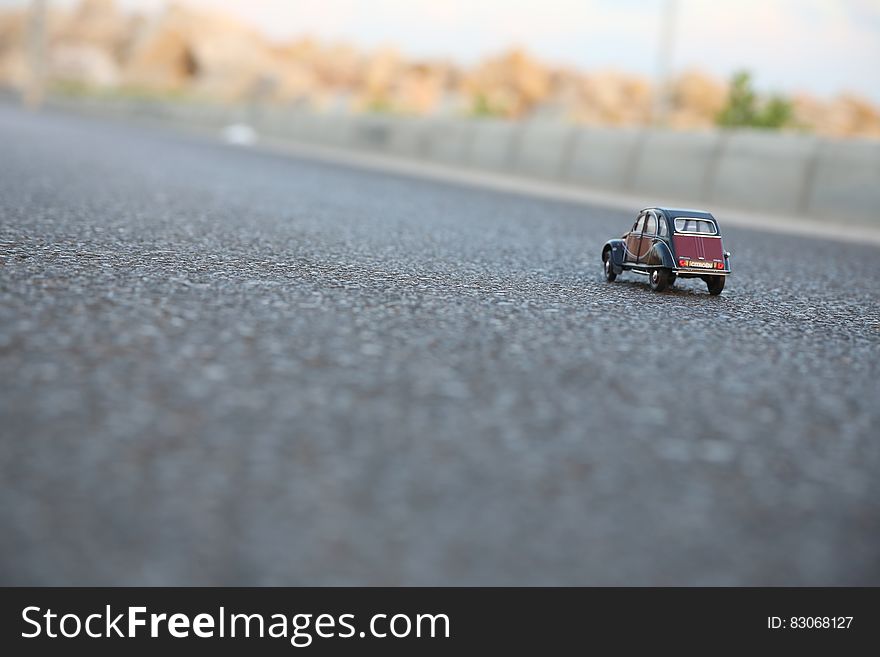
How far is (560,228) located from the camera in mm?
14094

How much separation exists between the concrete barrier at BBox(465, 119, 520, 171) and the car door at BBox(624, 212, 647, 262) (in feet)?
62.6

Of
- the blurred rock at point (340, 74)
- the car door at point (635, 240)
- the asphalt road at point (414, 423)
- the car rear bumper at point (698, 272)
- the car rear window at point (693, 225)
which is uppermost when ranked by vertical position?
the blurred rock at point (340, 74)

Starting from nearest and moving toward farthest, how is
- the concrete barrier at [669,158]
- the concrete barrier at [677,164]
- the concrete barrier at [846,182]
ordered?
the concrete barrier at [846,182]
the concrete barrier at [669,158]
the concrete barrier at [677,164]

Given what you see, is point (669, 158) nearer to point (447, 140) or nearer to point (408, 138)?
point (447, 140)

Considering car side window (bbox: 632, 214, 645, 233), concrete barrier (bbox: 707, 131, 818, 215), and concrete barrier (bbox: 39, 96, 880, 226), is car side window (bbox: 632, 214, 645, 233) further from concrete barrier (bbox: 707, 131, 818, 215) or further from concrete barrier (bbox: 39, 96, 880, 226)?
concrete barrier (bbox: 707, 131, 818, 215)

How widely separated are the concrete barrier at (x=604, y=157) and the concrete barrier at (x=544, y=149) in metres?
0.31

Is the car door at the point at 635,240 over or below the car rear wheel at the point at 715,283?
over

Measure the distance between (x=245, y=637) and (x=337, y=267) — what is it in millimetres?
5825

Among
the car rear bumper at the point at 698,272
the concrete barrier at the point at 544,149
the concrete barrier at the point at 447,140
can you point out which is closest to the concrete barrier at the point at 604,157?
the concrete barrier at the point at 544,149

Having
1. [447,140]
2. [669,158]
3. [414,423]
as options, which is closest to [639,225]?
[414,423]

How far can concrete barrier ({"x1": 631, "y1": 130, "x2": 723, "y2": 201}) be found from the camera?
21062 millimetres

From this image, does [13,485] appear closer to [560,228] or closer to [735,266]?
[735,266]

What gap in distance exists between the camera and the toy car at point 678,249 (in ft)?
27.0

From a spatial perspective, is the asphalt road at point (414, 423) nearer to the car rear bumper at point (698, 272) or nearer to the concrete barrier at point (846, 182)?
the car rear bumper at point (698, 272)
